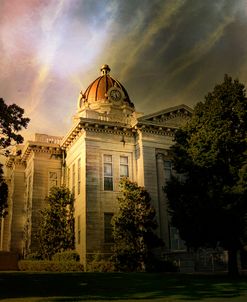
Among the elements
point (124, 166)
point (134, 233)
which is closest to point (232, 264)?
point (134, 233)

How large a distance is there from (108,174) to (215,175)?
497 inches

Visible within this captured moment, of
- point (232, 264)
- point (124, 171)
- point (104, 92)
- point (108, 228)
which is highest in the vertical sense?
point (104, 92)

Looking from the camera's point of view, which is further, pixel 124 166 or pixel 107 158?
pixel 124 166

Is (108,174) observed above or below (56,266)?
above

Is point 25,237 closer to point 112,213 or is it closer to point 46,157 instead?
point 46,157

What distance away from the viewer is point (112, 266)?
2897 centimetres

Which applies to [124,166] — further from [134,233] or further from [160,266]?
[160,266]

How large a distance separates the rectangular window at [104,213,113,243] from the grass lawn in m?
11.4

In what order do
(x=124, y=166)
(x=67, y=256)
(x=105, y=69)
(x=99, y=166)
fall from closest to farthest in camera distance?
(x=67, y=256)
(x=99, y=166)
(x=124, y=166)
(x=105, y=69)

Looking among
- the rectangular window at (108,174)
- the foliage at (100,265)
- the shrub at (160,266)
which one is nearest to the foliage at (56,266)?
the foliage at (100,265)

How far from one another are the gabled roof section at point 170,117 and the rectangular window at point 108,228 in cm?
847

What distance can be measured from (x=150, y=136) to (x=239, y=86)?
39.5ft

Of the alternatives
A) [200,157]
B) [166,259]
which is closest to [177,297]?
[200,157]

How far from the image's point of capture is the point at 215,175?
936 inches
